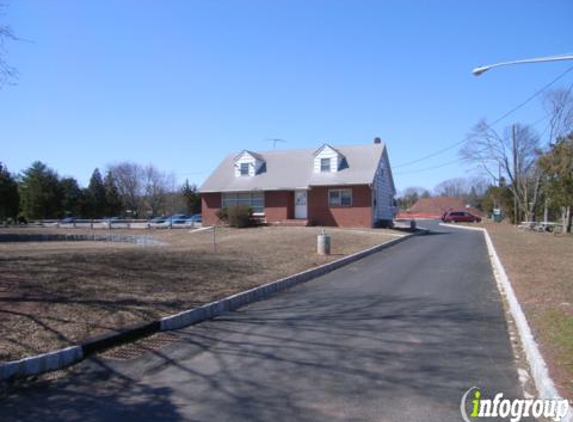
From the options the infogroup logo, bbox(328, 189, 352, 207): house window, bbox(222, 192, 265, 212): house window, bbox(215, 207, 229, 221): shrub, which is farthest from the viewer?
bbox(222, 192, 265, 212): house window

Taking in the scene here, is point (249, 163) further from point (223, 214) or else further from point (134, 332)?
point (134, 332)

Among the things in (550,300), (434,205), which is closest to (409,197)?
(434,205)

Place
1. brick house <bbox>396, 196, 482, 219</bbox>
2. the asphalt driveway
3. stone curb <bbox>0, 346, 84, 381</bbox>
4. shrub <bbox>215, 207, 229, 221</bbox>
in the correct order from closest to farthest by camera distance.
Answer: the asphalt driveway < stone curb <bbox>0, 346, 84, 381</bbox> < shrub <bbox>215, 207, 229, 221</bbox> < brick house <bbox>396, 196, 482, 219</bbox>

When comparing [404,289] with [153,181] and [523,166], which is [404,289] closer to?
[523,166]

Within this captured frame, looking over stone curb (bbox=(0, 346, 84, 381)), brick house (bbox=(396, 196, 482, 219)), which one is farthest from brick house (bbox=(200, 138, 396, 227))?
brick house (bbox=(396, 196, 482, 219))

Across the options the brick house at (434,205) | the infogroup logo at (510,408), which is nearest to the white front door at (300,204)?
the infogroup logo at (510,408)

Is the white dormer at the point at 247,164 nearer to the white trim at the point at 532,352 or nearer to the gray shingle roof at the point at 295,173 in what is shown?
the gray shingle roof at the point at 295,173

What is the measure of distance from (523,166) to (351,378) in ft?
170

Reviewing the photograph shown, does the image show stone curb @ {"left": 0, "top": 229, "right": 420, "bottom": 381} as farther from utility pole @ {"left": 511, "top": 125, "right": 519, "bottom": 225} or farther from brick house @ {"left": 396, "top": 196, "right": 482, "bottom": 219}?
brick house @ {"left": 396, "top": 196, "right": 482, "bottom": 219}

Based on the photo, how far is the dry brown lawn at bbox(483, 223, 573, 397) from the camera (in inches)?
219

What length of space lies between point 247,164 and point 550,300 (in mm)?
30425

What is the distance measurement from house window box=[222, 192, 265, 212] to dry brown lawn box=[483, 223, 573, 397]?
20458 mm

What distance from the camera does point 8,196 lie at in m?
60.3

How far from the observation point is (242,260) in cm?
1488
